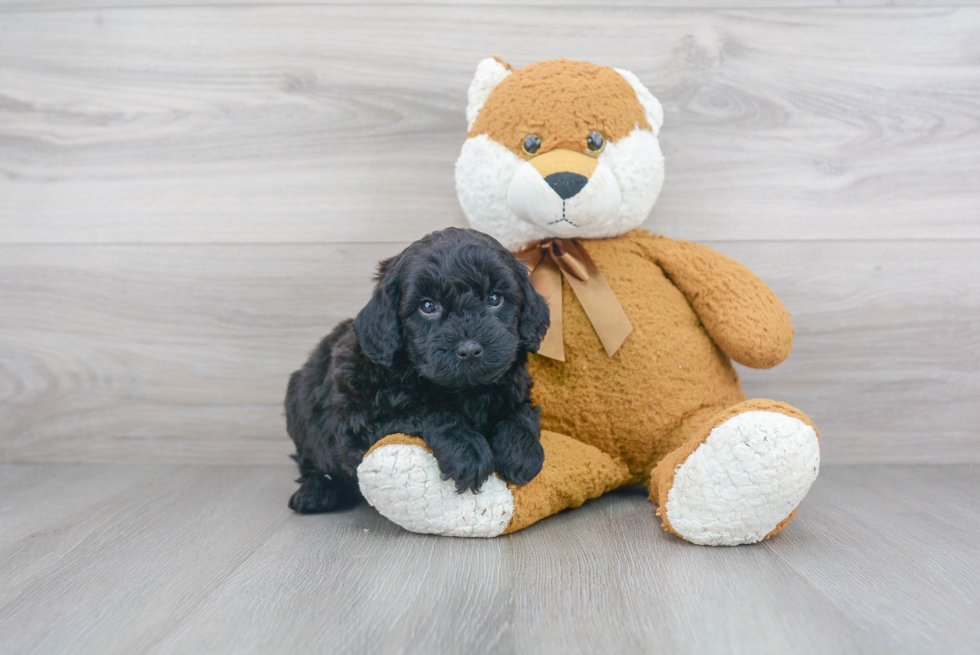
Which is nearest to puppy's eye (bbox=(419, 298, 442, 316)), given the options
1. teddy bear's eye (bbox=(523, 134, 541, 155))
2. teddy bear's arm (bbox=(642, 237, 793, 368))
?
teddy bear's eye (bbox=(523, 134, 541, 155))

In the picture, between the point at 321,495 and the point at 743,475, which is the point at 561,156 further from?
the point at 321,495

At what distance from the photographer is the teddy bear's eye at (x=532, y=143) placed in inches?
46.3

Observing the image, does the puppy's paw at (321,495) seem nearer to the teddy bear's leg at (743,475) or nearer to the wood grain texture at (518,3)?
the teddy bear's leg at (743,475)

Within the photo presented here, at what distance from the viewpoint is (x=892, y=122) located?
149cm

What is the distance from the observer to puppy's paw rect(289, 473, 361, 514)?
3.92 feet

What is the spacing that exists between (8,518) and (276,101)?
0.93 m

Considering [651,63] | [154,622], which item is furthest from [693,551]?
[651,63]

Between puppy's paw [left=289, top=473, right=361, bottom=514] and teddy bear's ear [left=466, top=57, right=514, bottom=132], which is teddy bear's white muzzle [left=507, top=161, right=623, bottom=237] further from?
puppy's paw [left=289, top=473, right=361, bottom=514]

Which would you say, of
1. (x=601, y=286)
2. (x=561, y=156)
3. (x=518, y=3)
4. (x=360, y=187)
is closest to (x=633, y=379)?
(x=601, y=286)

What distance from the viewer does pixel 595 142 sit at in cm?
118

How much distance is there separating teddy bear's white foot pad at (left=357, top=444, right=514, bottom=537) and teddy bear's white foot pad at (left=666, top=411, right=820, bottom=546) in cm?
25

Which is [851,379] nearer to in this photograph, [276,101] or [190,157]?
[276,101]

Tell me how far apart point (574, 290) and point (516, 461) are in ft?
1.09

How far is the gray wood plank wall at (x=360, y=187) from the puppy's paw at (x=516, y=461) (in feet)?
2.07
